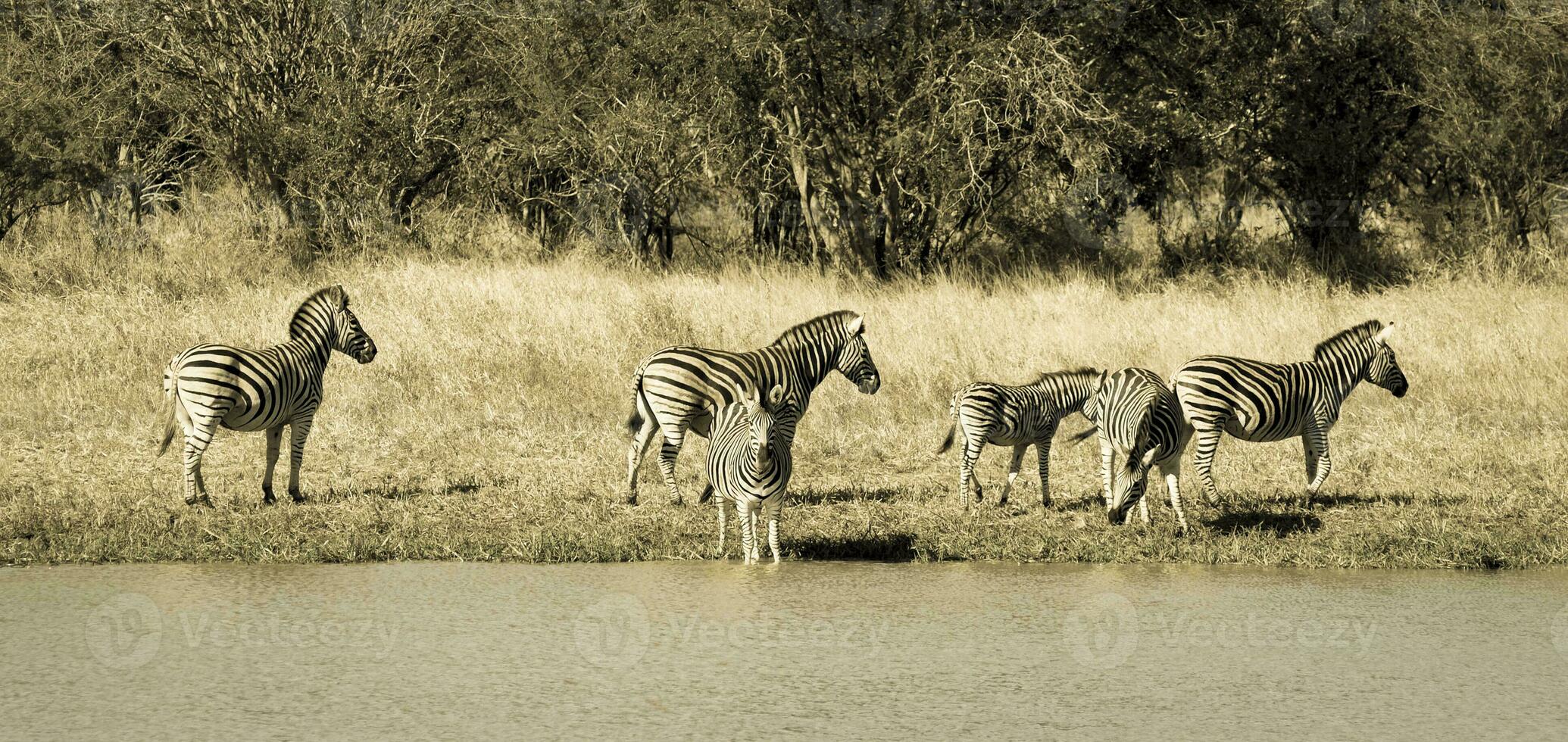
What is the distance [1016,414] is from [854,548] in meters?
1.94

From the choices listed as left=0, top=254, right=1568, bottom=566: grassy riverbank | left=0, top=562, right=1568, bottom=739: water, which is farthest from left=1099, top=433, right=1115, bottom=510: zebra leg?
left=0, top=562, right=1568, bottom=739: water

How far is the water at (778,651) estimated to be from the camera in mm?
5812

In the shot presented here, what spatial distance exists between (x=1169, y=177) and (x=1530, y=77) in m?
5.91

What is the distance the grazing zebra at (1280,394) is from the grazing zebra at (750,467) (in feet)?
10.6

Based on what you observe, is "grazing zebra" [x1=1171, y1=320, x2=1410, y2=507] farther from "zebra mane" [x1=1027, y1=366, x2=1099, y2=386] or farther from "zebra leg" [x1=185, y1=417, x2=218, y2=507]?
"zebra leg" [x1=185, y1=417, x2=218, y2=507]

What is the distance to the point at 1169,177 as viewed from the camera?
25062 mm

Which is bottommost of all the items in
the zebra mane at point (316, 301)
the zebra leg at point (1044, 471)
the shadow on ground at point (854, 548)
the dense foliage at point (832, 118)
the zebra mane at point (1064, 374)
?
the shadow on ground at point (854, 548)

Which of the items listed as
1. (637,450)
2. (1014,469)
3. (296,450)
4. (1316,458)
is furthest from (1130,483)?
(296,450)

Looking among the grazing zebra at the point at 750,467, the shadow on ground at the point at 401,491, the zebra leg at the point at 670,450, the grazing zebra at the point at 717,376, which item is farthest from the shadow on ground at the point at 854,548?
the shadow on ground at the point at 401,491

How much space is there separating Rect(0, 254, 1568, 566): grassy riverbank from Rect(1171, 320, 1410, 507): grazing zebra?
1.19ft

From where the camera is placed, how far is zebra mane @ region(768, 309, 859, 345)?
11.5m

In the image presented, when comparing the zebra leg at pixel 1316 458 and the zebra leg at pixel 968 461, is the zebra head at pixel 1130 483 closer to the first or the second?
the zebra leg at pixel 968 461

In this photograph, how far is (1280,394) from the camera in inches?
430

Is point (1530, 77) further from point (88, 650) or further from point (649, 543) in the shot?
point (88, 650)
